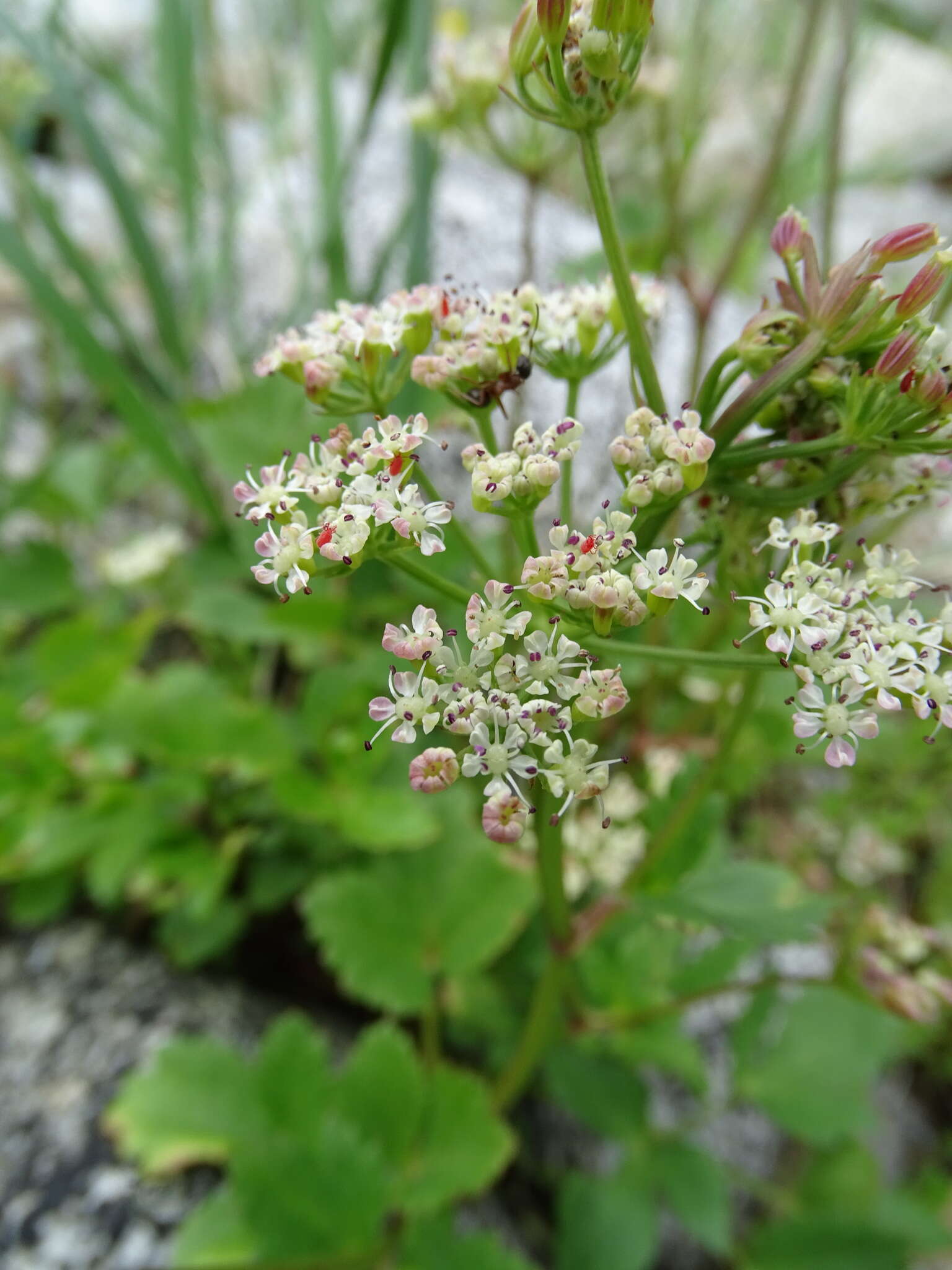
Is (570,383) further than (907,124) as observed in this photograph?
No

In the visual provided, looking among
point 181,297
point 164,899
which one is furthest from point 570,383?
point 181,297

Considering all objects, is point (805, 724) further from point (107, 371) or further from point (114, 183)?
point (114, 183)

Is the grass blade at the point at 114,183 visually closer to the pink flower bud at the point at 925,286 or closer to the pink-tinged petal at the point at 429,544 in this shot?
the pink-tinged petal at the point at 429,544

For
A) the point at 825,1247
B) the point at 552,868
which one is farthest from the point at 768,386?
the point at 825,1247

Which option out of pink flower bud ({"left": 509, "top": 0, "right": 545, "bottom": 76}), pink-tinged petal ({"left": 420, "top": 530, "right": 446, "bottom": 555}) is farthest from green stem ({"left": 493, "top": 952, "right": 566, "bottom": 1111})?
pink flower bud ({"left": 509, "top": 0, "right": 545, "bottom": 76})

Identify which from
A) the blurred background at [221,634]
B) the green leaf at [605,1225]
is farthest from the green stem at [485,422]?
the green leaf at [605,1225]

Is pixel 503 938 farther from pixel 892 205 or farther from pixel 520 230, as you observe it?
pixel 892 205
